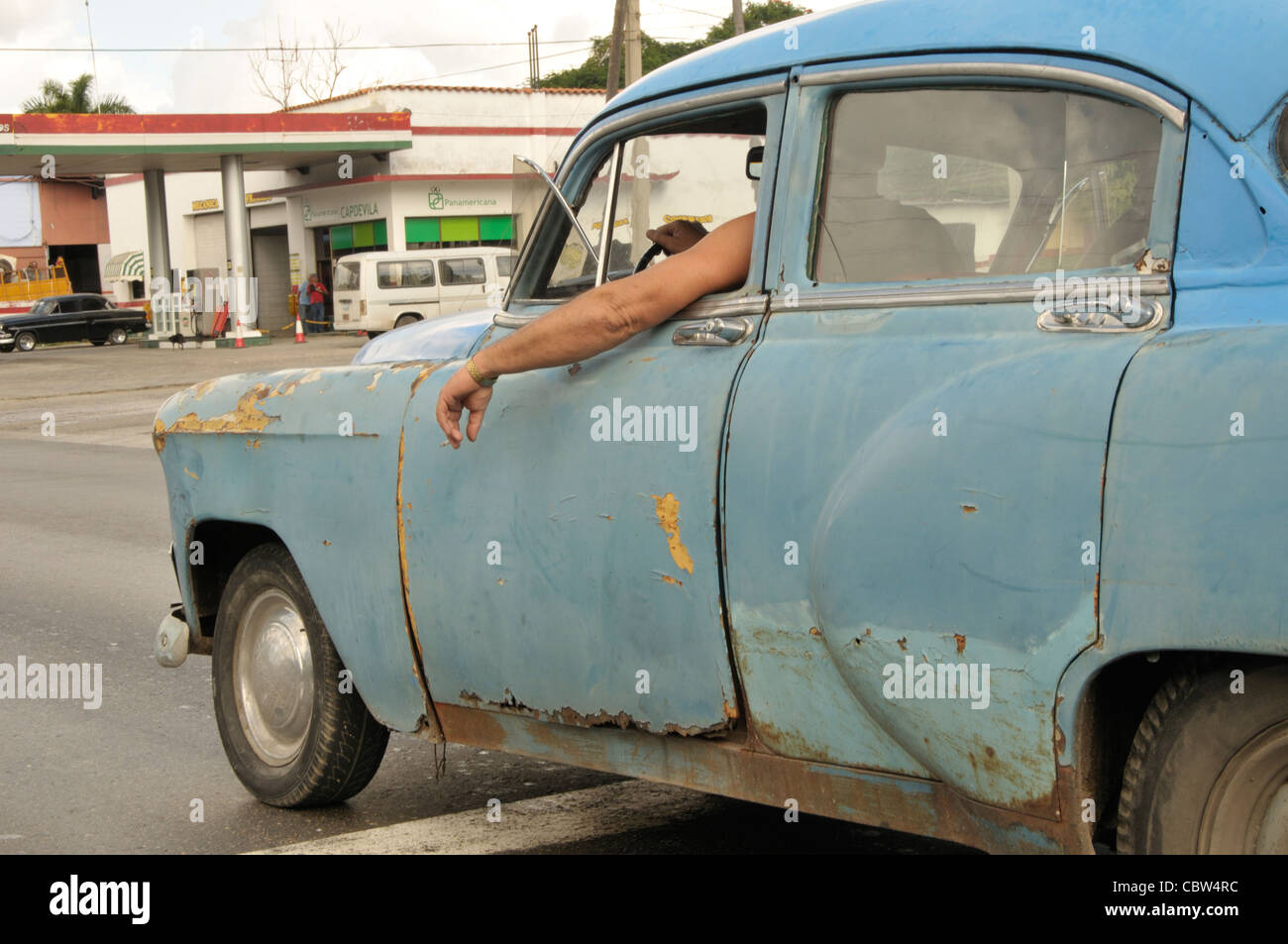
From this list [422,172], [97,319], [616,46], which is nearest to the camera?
[616,46]

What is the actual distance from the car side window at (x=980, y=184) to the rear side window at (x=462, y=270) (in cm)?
2992

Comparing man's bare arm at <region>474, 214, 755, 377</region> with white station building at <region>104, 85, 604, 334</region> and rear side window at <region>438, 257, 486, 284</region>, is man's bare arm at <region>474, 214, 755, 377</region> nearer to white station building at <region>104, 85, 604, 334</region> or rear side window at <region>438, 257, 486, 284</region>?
rear side window at <region>438, 257, 486, 284</region>

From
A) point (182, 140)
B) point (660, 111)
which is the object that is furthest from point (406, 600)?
point (182, 140)

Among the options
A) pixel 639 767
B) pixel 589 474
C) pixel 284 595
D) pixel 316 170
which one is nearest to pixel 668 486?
pixel 589 474

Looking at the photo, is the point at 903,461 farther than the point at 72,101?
No

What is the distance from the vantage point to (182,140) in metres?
35.5

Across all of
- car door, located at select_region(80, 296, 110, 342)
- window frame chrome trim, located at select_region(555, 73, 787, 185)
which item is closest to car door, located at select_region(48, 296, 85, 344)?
car door, located at select_region(80, 296, 110, 342)

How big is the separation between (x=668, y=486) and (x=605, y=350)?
42 centimetres

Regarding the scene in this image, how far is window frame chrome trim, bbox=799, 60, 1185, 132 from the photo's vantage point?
8.35 feet

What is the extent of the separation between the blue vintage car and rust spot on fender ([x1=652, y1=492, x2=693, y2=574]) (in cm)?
1

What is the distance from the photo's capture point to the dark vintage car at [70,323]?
39.2m

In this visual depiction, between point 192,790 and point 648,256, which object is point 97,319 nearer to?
point 192,790

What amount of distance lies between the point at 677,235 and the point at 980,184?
98 centimetres

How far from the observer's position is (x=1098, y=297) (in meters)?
2.55
